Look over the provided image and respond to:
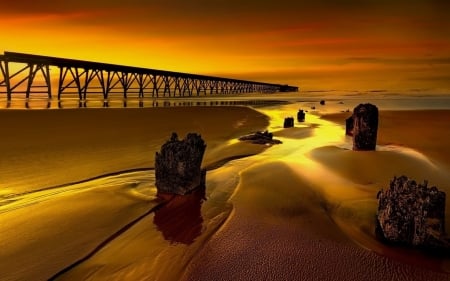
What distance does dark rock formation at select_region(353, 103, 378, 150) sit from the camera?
29.2 ft

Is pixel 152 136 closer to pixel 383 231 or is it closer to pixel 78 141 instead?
pixel 78 141

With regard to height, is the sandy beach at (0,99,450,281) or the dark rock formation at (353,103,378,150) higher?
the dark rock formation at (353,103,378,150)

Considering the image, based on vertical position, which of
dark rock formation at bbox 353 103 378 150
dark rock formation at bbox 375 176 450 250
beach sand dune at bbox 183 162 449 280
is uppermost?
dark rock formation at bbox 353 103 378 150

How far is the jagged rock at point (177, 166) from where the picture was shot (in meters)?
→ 5.42

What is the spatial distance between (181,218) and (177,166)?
110 centimetres

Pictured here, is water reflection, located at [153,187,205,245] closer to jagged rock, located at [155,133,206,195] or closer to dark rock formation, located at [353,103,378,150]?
jagged rock, located at [155,133,206,195]

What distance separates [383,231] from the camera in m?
3.85

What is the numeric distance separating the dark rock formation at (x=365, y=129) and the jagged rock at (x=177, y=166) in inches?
202

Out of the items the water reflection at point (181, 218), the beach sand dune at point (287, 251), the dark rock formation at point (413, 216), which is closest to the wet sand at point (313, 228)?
the beach sand dune at point (287, 251)

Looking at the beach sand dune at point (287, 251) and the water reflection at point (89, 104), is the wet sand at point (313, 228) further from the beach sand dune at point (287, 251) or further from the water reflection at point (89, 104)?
the water reflection at point (89, 104)

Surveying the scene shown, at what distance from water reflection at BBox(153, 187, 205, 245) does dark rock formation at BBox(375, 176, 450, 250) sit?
2.09 metres

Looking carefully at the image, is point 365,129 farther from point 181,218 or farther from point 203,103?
point 203,103

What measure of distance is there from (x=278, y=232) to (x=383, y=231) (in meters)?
1.14

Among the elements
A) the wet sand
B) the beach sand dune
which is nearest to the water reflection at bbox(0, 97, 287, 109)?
the wet sand
